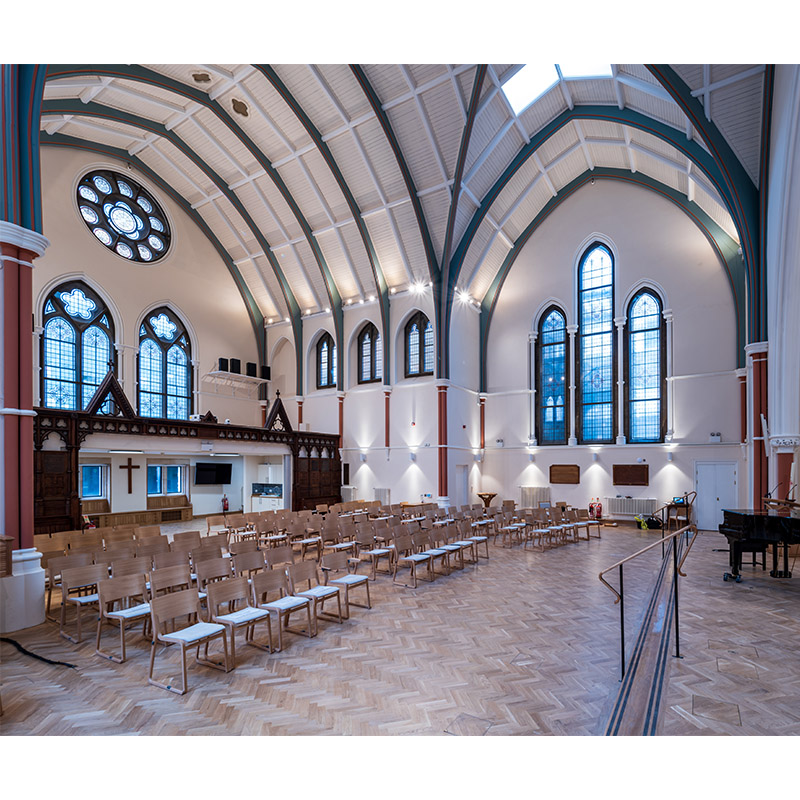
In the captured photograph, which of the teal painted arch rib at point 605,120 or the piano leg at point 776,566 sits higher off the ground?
the teal painted arch rib at point 605,120

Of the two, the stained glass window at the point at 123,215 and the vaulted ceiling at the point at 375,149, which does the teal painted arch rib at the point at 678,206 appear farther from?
the stained glass window at the point at 123,215

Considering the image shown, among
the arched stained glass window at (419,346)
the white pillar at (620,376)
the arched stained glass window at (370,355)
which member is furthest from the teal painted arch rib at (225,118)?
the white pillar at (620,376)

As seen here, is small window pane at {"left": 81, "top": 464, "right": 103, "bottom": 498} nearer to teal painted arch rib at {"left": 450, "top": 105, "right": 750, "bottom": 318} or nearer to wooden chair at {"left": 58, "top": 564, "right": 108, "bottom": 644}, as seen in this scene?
wooden chair at {"left": 58, "top": 564, "right": 108, "bottom": 644}

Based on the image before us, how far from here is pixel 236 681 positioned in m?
5.51

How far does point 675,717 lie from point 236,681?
4149 millimetres

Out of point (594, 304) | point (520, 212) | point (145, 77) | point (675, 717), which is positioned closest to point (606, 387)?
point (594, 304)

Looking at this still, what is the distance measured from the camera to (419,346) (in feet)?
72.6

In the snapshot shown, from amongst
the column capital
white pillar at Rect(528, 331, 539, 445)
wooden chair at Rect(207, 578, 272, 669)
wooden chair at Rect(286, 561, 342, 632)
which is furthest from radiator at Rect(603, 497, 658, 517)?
the column capital

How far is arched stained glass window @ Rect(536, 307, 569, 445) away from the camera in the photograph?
21.7 meters

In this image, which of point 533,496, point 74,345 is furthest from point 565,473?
point 74,345

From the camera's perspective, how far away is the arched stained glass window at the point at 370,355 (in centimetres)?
2333

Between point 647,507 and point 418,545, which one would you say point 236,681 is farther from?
point 647,507

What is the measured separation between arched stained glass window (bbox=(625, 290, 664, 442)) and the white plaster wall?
648 inches

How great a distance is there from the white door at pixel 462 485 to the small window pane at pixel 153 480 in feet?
38.9
